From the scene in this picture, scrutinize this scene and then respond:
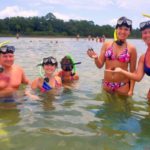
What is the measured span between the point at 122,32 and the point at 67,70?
3538mm

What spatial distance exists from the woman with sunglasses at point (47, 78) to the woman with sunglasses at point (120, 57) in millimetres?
1387

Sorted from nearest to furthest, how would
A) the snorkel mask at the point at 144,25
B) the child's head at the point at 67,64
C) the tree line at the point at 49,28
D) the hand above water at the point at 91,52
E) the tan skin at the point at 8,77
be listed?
the snorkel mask at the point at 144,25 < the hand above water at the point at 91,52 < the tan skin at the point at 8,77 < the child's head at the point at 67,64 < the tree line at the point at 49,28

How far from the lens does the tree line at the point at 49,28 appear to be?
9988cm

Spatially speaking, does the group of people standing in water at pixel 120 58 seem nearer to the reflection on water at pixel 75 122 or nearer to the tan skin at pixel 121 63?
the tan skin at pixel 121 63

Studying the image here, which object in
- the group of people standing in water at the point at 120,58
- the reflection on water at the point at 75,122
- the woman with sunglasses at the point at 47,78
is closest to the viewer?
the reflection on water at the point at 75,122

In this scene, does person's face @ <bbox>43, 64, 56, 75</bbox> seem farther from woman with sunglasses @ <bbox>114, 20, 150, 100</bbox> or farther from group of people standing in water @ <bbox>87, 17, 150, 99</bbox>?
woman with sunglasses @ <bbox>114, 20, 150, 100</bbox>

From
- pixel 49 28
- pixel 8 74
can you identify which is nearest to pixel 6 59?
pixel 8 74

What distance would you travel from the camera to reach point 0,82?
271 inches

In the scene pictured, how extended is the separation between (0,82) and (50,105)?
3.82ft

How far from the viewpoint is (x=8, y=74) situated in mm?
6992

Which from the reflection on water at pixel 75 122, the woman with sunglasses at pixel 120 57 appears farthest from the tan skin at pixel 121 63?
the reflection on water at pixel 75 122

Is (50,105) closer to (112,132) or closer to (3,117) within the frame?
(3,117)

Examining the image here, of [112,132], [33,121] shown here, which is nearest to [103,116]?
[112,132]

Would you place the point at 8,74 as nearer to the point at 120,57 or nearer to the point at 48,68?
the point at 48,68
